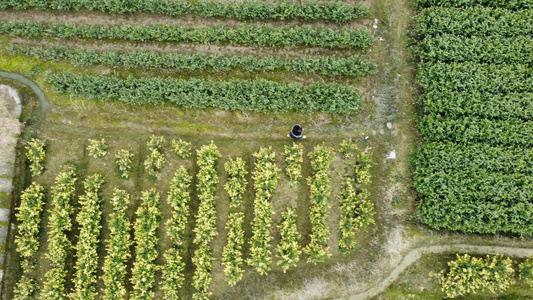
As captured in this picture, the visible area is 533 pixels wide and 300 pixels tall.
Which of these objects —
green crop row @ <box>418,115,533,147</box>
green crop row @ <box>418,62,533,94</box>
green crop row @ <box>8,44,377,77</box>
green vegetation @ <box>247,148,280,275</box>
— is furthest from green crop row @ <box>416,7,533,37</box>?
green vegetation @ <box>247,148,280,275</box>

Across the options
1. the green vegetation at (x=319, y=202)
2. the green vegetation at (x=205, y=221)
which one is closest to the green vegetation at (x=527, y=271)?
the green vegetation at (x=319, y=202)

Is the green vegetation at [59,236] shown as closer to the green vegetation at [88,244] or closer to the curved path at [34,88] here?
the green vegetation at [88,244]

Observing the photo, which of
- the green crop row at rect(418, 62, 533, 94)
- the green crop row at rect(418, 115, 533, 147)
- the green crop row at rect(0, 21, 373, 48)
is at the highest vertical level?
the green crop row at rect(0, 21, 373, 48)

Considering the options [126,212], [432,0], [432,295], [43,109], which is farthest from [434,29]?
[43,109]

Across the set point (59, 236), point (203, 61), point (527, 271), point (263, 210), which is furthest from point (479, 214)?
point (59, 236)

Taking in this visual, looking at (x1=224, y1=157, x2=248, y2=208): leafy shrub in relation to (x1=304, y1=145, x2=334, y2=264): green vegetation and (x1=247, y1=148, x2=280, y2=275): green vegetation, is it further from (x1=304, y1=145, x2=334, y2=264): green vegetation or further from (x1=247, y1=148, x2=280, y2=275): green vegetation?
(x1=304, y1=145, x2=334, y2=264): green vegetation

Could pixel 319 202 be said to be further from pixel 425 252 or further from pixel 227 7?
pixel 227 7

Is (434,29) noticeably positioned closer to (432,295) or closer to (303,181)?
(303,181)

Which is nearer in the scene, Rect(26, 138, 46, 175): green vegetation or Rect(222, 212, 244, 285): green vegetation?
Rect(222, 212, 244, 285): green vegetation
